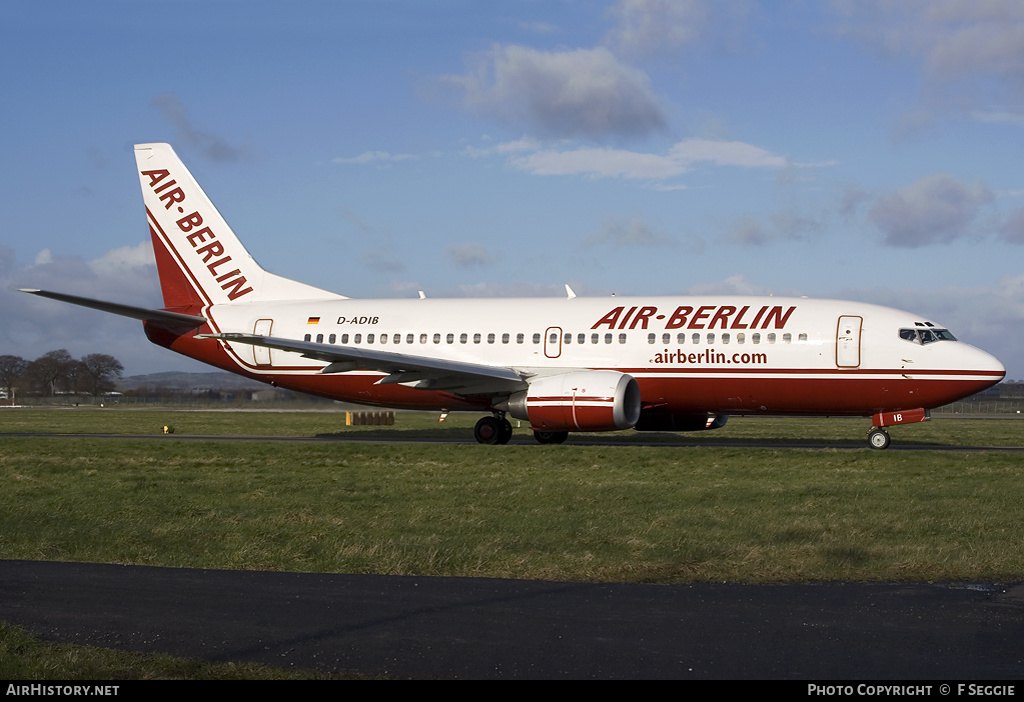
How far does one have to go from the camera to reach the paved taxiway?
7156 mm

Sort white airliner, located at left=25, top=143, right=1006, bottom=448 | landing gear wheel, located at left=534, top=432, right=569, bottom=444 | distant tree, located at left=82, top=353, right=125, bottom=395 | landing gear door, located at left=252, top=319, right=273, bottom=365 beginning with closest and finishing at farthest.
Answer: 1. white airliner, located at left=25, top=143, right=1006, bottom=448
2. landing gear wheel, located at left=534, top=432, right=569, bottom=444
3. landing gear door, located at left=252, top=319, right=273, bottom=365
4. distant tree, located at left=82, top=353, right=125, bottom=395

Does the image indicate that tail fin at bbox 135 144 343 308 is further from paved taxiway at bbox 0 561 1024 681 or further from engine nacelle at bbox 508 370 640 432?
paved taxiway at bbox 0 561 1024 681

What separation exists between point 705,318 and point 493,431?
7068 millimetres

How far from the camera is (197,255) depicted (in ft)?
115

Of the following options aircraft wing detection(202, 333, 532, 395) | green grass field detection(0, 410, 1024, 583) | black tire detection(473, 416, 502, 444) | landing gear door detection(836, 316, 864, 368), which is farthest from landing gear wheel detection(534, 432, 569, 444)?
landing gear door detection(836, 316, 864, 368)

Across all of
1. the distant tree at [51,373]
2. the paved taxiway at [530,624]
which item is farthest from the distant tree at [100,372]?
the paved taxiway at [530,624]

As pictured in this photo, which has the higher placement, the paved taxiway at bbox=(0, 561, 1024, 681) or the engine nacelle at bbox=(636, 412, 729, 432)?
the engine nacelle at bbox=(636, 412, 729, 432)

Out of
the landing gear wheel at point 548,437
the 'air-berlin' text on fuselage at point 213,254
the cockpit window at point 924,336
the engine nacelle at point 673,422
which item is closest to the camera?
A: the cockpit window at point 924,336

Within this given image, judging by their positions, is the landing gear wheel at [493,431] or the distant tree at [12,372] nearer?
the landing gear wheel at [493,431]

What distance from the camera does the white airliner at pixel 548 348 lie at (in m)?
27.3

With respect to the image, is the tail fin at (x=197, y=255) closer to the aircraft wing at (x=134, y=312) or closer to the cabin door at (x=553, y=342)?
the aircraft wing at (x=134, y=312)

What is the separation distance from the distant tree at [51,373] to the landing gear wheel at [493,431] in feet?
372

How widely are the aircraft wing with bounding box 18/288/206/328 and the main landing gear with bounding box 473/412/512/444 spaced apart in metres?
10.2
